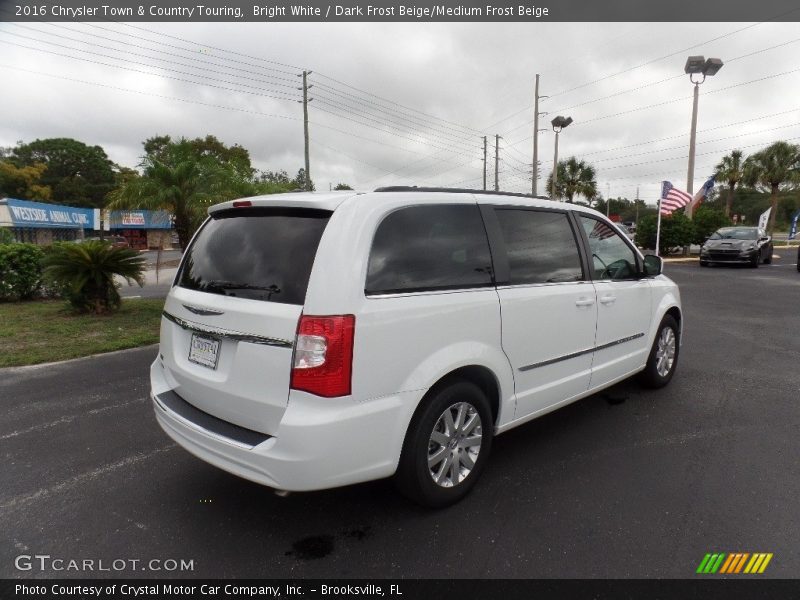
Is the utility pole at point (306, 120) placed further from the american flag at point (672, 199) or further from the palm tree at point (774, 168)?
the palm tree at point (774, 168)

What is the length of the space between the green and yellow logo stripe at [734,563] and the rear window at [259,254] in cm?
240

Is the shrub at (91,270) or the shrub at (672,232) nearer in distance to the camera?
the shrub at (91,270)

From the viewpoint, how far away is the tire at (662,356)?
4.78 metres

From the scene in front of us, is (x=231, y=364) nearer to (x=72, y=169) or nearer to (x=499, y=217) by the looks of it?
(x=499, y=217)

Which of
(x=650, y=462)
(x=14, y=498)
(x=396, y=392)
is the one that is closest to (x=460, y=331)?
(x=396, y=392)

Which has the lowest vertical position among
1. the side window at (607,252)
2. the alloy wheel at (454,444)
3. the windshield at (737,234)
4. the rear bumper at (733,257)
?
the alloy wheel at (454,444)

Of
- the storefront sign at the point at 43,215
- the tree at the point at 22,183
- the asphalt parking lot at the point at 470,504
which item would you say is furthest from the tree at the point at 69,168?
the asphalt parking lot at the point at 470,504

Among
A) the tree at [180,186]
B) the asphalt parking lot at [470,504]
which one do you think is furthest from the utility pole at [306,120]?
the asphalt parking lot at [470,504]

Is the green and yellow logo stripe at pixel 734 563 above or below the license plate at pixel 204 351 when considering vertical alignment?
below

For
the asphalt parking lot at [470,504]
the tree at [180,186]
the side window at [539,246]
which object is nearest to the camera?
the asphalt parking lot at [470,504]

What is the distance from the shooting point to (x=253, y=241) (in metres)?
2.72

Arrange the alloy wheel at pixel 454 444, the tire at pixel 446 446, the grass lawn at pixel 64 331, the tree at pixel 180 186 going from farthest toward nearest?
the tree at pixel 180 186 < the grass lawn at pixel 64 331 < the alloy wheel at pixel 454 444 < the tire at pixel 446 446

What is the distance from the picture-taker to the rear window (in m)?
2.46

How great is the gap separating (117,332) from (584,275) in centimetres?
725
